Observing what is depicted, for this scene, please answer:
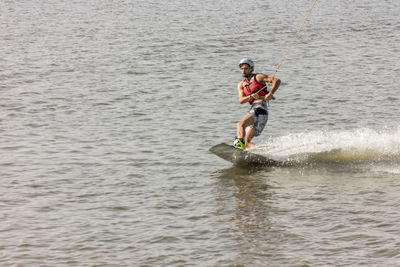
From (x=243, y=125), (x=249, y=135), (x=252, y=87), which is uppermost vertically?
(x=252, y=87)

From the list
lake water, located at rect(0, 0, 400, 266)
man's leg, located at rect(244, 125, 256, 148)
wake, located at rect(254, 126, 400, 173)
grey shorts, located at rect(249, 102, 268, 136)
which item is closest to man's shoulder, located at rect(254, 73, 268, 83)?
grey shorts, located at rect(249, 102, 268, 136)

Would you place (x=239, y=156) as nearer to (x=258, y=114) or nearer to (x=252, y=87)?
(x=258, y=114)

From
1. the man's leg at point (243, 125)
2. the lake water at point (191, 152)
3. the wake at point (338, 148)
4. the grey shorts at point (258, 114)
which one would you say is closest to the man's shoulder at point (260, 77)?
the grey shorts at point (258, 114)

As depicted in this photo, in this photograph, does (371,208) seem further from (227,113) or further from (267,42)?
(267,42)

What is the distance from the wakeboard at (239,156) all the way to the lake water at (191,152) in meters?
0.19

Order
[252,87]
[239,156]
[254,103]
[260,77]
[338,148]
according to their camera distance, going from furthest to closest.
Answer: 1. [338,148]
2. [254,103]
3. [252,87]
4. [260,77]
5. [239,156]

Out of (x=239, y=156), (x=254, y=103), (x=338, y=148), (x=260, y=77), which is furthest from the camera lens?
(x=338, y=148)

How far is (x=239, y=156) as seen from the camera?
13.1 meters

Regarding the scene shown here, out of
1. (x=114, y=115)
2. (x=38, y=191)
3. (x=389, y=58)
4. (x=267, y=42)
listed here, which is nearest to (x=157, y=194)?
(x=38, y=191)

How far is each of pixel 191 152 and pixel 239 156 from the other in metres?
1.64

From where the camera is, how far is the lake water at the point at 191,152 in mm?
9641

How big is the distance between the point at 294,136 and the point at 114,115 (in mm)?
4793

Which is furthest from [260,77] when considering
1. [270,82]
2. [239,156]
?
[239,156]

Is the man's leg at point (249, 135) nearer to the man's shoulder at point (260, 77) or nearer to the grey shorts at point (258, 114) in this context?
the grey shorts at point (258, 114)
